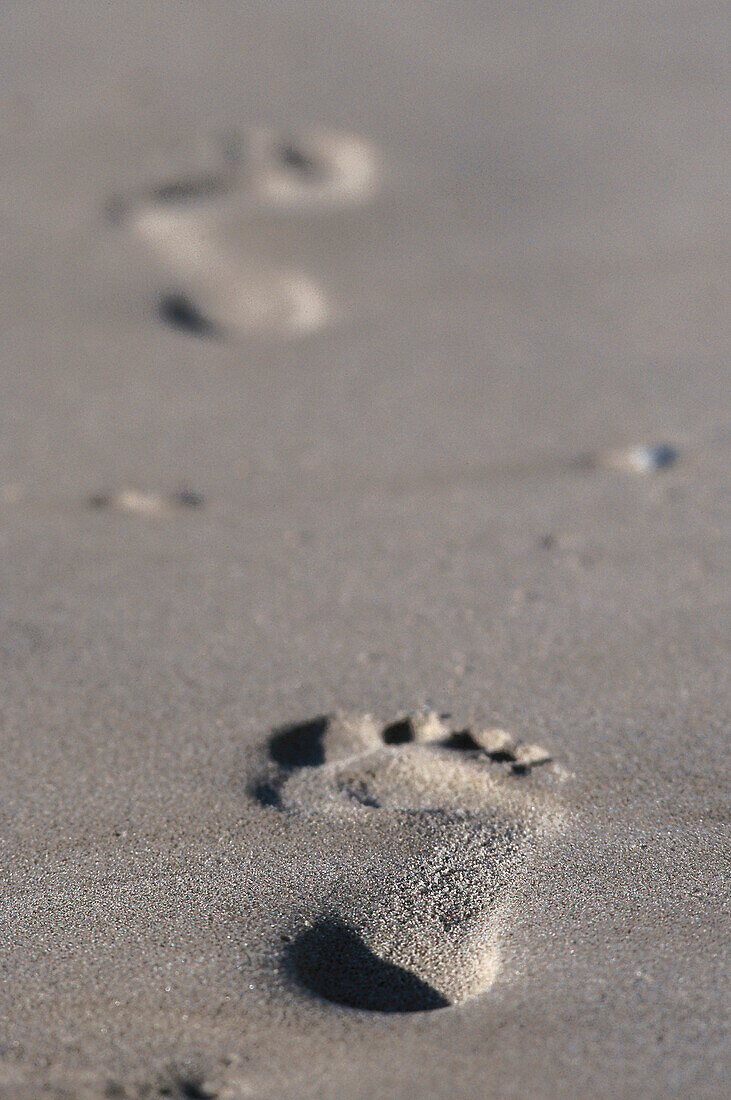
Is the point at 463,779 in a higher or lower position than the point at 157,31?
lower

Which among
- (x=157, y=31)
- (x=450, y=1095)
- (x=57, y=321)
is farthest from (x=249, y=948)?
(x=157, y=31)

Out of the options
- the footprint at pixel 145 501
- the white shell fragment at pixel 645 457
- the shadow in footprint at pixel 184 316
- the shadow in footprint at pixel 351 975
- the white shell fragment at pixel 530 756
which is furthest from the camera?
the shadow in footprint at pixel 184 316

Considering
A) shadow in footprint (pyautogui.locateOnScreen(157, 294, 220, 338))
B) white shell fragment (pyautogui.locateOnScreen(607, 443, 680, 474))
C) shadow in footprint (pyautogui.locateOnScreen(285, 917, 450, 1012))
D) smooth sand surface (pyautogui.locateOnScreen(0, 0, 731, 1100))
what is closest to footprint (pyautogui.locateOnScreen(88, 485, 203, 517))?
smooth sand surface (pyautogui.locateOnScreen(0, 0, 731, 1100))

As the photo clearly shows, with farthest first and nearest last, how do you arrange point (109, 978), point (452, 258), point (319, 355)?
point (452, 258) → point (319, 355) → point (109, 978)

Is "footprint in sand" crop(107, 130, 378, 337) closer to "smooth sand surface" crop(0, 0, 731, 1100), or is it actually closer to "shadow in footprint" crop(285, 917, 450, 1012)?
"smooth sand surface" crop(0, 0, 731, 1100)

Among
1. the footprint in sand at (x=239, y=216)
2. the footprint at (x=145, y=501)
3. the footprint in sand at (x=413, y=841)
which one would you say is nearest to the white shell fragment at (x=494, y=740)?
the footprint in sand at (x=413, y=841)

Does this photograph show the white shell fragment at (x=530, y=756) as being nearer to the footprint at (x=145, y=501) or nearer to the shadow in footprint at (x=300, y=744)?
the shadow in footprint at (x=300, y=744)

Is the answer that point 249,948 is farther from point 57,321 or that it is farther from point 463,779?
point 57,321
